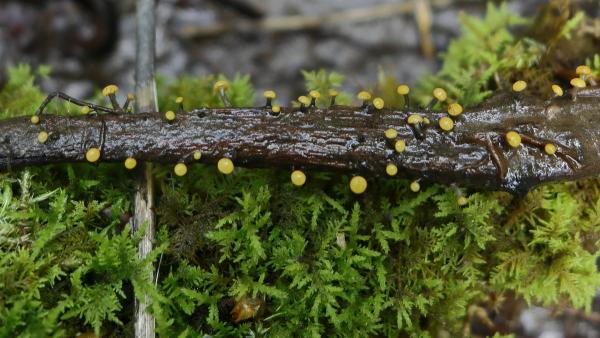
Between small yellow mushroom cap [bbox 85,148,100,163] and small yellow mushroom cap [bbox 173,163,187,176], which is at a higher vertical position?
small yellow mushroom cap [bbox 85,148,100,163]

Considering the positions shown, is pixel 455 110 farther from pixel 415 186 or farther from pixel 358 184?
pixel 358 184

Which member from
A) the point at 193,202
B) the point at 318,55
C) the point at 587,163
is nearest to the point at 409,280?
the point at 587,163

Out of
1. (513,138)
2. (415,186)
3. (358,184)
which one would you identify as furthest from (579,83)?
(358,184)

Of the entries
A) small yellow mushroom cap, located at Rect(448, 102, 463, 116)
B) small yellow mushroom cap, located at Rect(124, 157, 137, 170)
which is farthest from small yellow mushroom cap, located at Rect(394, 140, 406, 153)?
small yellow mushroom cap, located at Rect(124, 157, 137, 170)

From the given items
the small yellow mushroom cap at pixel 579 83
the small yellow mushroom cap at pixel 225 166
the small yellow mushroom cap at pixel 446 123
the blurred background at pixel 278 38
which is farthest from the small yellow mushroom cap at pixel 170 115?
the blurred background at pixel 278 38

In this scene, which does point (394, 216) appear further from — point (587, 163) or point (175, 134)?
point (175, 134)

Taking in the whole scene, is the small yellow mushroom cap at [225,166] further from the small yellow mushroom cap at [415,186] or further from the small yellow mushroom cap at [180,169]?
the small yellow mushroom cap at [415,186]

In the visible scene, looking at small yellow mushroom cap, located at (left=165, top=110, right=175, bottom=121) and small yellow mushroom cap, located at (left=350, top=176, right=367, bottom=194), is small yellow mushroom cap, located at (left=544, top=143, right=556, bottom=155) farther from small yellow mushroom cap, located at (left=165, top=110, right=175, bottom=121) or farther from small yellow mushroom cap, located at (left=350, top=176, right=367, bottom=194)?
small yellow mushroom cap, located at (left=165, top=110, right=175, bottom=121)

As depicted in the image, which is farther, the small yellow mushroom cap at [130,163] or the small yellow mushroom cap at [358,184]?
the small yellow mushroom cap at [130,163]
